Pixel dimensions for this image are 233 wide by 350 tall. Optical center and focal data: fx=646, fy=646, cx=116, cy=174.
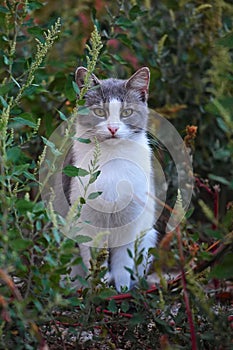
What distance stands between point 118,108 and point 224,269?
0.97 meters

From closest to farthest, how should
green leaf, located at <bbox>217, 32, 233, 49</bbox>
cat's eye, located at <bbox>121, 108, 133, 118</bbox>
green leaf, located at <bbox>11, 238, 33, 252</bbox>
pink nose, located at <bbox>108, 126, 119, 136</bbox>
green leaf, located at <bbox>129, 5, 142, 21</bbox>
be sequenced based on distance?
green leaf, located at <bbox>11, 238, 33, 252</bbox> < green leaf, located at <bbox>217, 32, 233, 49</bbox> < pink nose, located at <bbox>108, 126, 119, 136</bbox> < cat's eye, located at <bbox>121, 108, 133, 118</bbox> < green leaf, located at <bbox>129, 5, 142, 21</bbox>

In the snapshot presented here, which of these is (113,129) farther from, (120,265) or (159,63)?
(159,63)

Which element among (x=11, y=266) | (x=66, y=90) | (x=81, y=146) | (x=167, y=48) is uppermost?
(x=167, y=48)

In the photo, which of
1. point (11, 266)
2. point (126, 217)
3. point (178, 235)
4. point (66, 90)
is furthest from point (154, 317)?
point (66, 90)

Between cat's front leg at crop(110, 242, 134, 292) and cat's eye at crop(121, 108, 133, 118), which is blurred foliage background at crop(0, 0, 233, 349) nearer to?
cat's eye at crop(121, 108, 133, 118)

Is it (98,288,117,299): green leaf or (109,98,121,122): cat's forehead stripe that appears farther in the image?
(109,98,121,122): cat's forehead stripe

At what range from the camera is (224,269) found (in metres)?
1.49

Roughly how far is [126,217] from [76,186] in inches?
8.3

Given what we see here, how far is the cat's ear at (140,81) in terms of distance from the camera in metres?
2.29

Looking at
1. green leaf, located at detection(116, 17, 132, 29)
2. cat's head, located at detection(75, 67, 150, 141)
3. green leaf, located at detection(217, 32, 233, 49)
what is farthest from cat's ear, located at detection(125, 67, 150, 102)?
green leaf, located at detection(217, 32, 233, 49)

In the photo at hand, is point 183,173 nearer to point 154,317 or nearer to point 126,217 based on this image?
point 126,217

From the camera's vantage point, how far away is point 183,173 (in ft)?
8.99

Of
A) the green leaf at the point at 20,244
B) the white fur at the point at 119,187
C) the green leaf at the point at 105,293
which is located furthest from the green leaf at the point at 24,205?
the white fur at the point at 119,187

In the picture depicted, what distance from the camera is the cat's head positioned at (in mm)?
2268
